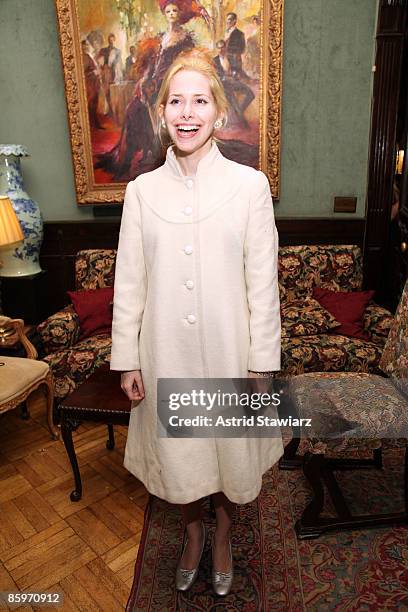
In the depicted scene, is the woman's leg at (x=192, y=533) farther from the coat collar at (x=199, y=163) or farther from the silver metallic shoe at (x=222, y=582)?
the coat collar at (x=199, y=163)

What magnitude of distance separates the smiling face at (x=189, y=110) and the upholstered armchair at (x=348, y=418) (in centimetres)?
129

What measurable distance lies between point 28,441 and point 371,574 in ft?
6.69

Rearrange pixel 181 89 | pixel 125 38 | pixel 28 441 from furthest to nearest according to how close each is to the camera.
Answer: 1. pixel 125 38
2. pixel 28 441
3. pixel 181 89

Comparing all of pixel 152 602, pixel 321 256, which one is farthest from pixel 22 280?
pixel 152 602

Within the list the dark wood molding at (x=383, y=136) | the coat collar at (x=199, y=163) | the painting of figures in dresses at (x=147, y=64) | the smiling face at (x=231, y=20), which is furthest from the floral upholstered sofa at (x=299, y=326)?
the coat collar at (x=199, y=163)

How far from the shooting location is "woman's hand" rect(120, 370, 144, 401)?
1621mm

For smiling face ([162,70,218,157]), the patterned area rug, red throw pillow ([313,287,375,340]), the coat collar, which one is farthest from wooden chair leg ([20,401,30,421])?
smiling face ([162,70,218,157])

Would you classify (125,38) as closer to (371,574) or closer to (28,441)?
(28,441)

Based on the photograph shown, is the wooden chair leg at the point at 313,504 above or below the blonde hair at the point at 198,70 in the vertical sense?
below

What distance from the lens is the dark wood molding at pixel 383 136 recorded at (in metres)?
3.29

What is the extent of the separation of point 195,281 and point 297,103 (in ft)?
8.45

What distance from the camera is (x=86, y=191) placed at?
12.2ft

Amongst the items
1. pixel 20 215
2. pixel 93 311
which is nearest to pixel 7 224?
pixel 20 215

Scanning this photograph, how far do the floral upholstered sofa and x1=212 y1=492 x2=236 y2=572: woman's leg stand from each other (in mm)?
1310
